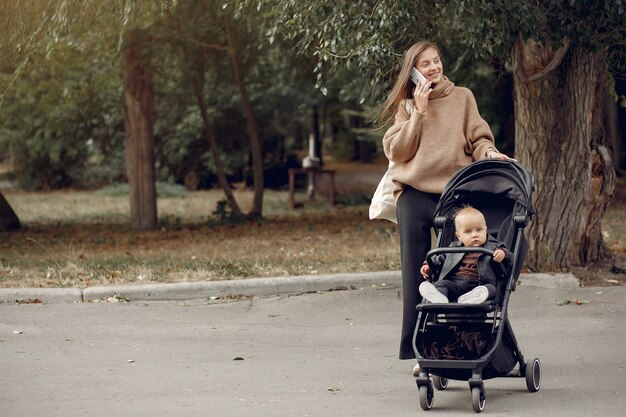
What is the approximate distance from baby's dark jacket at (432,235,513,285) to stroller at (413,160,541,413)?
51 millimetres

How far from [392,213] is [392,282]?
3.37 metres

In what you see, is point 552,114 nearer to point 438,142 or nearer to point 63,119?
point 438,142

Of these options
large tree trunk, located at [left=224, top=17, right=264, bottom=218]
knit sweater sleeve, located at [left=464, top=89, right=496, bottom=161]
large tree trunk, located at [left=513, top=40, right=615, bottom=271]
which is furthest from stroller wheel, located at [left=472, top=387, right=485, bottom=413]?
large tree trunk, located at [left=224, top=17, right=264, bottom=218]

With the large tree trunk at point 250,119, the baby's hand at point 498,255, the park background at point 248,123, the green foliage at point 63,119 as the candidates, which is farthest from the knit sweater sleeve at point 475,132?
the large tree trunk at point 250,119

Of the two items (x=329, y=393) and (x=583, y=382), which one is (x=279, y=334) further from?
(x=583, y=382)

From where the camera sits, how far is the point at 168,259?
39.0 feet

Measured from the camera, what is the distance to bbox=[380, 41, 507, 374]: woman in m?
6.36


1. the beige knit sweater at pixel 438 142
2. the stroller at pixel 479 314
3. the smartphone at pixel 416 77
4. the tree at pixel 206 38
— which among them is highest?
the tree at pixel 206 38

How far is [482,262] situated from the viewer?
19.1 feet

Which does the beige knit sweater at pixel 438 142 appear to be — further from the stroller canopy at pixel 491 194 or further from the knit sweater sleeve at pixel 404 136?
the stroller canopy at pixel 491 194

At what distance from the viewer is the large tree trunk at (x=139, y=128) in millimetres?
16531

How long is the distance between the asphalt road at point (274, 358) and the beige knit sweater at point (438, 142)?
4.05 ft

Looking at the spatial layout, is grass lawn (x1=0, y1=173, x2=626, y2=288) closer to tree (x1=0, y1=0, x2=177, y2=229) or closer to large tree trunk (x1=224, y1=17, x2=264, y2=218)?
large tree trunk (x1=224, y1=17, x2=264, y2=218)

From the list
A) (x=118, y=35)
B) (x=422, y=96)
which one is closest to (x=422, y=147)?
(x=422, y=96)
